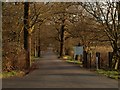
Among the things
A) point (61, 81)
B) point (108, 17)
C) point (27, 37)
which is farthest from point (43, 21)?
point (61, 81)

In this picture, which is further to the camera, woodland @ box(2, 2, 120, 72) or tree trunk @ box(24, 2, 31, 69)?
tree trunk @ box(24, 2, 31, 69)

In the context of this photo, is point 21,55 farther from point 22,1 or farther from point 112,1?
point 112,1

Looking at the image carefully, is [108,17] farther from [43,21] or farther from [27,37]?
[27,37]

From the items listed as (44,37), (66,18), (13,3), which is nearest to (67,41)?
(44,37)

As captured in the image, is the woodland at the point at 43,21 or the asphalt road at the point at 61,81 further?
the woodland at the point at 43,21

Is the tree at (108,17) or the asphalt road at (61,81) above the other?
the tree at (108,17)

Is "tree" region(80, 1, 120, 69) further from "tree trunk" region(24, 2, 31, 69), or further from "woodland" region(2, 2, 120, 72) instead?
"tree trunk" region(24, 2, 31, 69)

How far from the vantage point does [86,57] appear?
40531mm

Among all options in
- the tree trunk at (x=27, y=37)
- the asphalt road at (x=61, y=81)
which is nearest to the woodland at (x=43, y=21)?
the tree trunk at (x=27, y=37)

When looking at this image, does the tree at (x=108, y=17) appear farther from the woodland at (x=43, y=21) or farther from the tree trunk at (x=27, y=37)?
the tree trunk at (x=27, y=37)

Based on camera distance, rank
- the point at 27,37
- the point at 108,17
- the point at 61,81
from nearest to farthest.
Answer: the point at 61,81
the point at 27,37
the point at 108,17

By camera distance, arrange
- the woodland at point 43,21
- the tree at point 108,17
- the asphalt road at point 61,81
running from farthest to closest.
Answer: the tree at point 108,17 → the woodland at point 43,21 → the asphalt road at point 61,81

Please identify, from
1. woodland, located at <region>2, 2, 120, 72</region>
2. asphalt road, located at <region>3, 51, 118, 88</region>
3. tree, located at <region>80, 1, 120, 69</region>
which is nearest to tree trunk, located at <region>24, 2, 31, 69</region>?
woodland, located at <region>2, 2, 120, 72</region>

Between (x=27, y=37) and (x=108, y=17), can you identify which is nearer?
(x=27, y=37)
